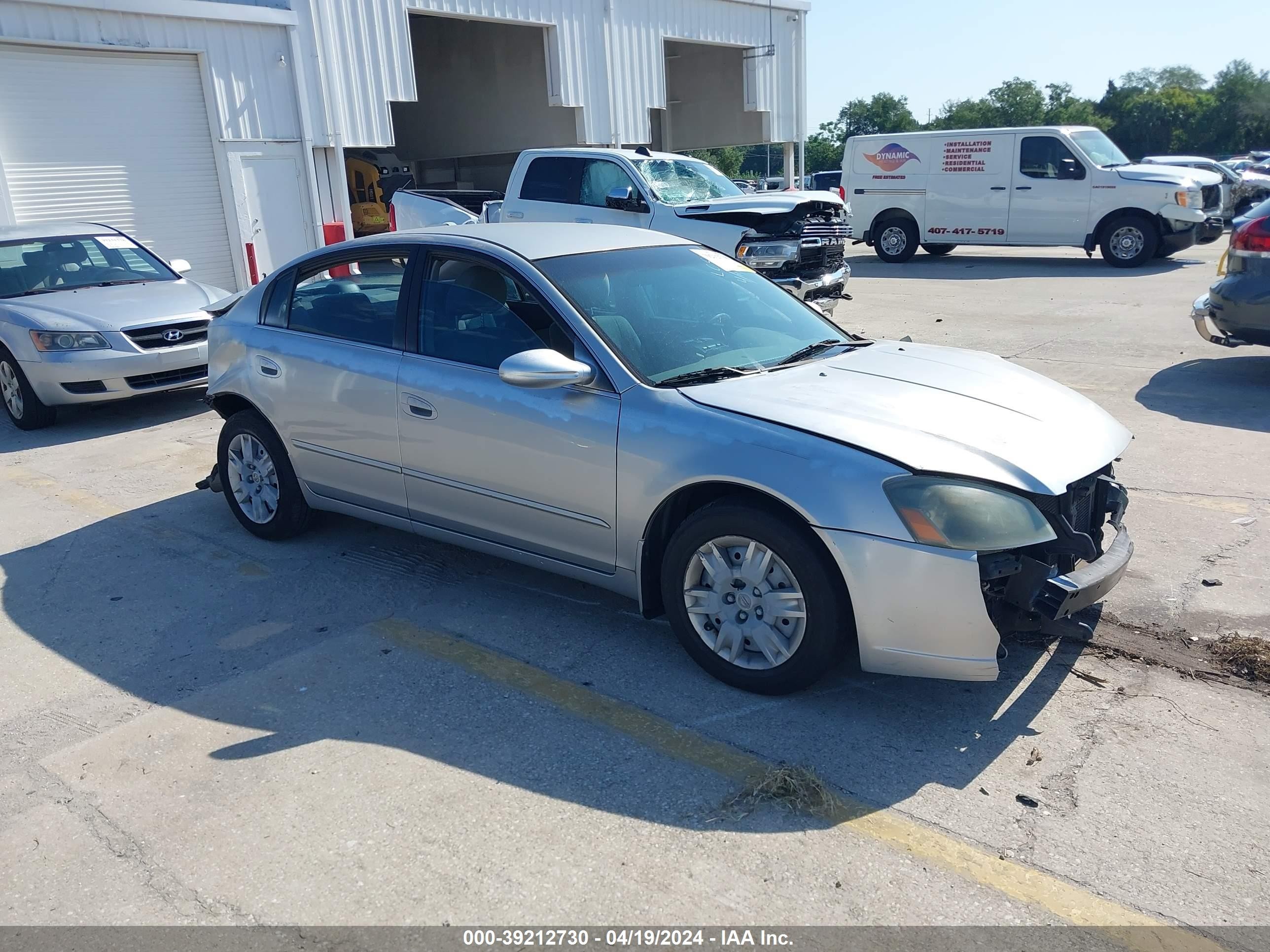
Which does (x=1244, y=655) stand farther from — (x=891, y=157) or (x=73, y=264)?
(x=891, y=157)

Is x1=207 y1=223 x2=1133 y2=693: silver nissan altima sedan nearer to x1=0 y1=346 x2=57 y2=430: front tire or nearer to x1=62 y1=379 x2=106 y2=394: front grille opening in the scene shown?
x1=62 y1=379 x2=106 y2=394: front grille opening

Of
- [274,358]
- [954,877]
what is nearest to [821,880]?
[954,877]

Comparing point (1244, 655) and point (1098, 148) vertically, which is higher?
point (1098, 148)

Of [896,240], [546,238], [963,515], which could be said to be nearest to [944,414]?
[963,515]

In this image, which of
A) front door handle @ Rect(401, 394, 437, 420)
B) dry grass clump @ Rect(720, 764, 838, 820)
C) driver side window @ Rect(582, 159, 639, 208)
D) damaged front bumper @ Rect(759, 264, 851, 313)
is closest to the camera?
dry grass clump @ Rect(720, 764, 838, 820)

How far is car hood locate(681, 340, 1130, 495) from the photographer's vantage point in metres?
3.44

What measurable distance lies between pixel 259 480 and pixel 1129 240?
14.9 metres

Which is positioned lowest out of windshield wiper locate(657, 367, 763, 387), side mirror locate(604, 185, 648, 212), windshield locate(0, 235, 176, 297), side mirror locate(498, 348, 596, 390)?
windshield wiper locate(657, 367, 763, 387)

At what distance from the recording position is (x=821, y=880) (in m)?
2.77

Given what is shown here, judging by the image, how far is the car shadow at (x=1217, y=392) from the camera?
7.25 m

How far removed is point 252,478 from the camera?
5539 mm

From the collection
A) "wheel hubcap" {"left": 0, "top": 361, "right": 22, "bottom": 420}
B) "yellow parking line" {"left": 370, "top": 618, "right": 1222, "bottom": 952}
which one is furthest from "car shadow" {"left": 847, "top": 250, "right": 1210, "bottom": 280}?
"yellow parking line" {"left": 370, "top": 618, "right": 1222, "bottom": 952}

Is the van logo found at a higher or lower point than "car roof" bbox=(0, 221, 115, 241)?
higher

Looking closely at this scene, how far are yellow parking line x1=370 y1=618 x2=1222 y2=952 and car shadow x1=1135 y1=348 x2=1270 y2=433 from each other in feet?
17.5
